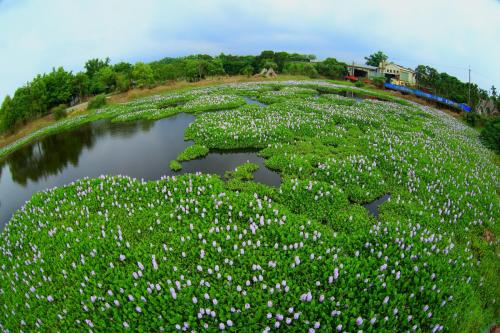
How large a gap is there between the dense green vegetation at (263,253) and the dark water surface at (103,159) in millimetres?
1940

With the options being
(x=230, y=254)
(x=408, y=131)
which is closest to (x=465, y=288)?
(x=230, y=254)

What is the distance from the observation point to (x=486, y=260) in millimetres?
7461

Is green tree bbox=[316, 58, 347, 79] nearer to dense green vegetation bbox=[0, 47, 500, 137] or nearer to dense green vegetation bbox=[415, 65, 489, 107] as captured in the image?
dense green vegetation bbox=[0, 47, 500, 137]

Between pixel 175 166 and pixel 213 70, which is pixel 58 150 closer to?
pixel 175 166

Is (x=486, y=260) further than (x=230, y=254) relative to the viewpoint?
Yes

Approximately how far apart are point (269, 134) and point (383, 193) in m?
7.01

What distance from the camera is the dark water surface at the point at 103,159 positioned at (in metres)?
12.6

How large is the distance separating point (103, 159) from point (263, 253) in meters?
11.8

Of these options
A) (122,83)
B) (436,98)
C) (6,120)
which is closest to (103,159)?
(436,98)

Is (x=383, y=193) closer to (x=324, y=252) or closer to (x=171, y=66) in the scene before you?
(x=324, y=252)

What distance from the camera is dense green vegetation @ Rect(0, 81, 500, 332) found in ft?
17.7

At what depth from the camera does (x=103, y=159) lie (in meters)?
14.7

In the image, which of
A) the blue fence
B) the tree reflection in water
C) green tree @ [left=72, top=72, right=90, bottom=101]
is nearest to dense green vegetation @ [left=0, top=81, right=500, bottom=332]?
the tree reflection in water

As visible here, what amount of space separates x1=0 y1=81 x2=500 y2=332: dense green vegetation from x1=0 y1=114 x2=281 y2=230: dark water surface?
1.94 meters
